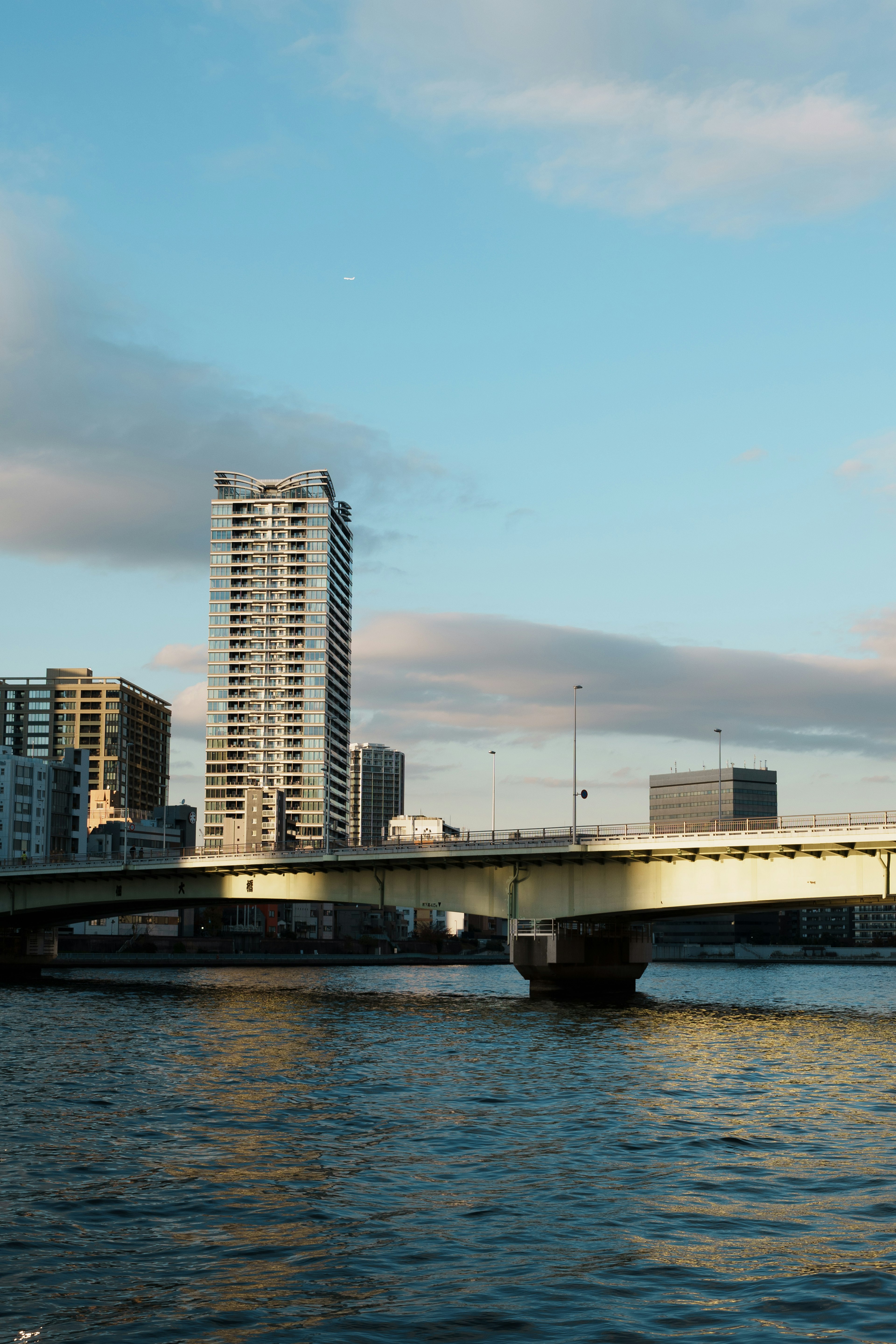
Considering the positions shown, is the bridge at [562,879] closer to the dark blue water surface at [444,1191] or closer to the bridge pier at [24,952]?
the bridge pier at [24,952]

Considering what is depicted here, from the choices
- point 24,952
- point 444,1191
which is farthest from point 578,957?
point 444,1191

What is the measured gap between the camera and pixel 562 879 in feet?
310

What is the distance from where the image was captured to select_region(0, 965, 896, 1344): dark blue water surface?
64.3 feet

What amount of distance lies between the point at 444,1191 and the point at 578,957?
71701 mm

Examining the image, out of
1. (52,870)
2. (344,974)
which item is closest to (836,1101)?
(52,870)

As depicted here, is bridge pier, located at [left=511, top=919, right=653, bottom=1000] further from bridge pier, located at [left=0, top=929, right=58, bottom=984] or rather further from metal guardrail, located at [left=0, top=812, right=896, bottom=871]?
bridge pier, located at [left=0, top=929, right=58, bottom=984]

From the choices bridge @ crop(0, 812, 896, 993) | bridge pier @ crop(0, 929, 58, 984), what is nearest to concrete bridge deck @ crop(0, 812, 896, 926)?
bridge @ crop(0, 812, 896, 993)

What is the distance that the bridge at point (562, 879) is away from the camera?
83.2 metres

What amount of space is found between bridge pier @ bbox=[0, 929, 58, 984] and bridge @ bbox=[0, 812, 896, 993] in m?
14.7

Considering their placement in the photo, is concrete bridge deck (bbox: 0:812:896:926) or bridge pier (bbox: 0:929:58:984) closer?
concrete bridge deck (bbox: 0:812:896:926)

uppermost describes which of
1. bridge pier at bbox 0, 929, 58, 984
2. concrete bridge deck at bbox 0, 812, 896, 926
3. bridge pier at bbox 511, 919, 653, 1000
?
concrete bridge deck at bbox 0, 812, 896, 926

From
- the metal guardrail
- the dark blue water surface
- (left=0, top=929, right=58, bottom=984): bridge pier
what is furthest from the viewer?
(left=0, top=929, right=58, bottom=984): bridge pier

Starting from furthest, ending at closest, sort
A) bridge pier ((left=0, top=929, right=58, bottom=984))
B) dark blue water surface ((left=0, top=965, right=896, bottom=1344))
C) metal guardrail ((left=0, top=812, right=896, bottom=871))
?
bridge pier ((left=0, top=929, right=58, bottom=984))
metal guardrail ((left=0, top=812, right=896, bottom=871))
dark blue water surface ((left=0, top=965, right=896, bottom=1344))

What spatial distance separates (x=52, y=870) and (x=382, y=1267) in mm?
104785
